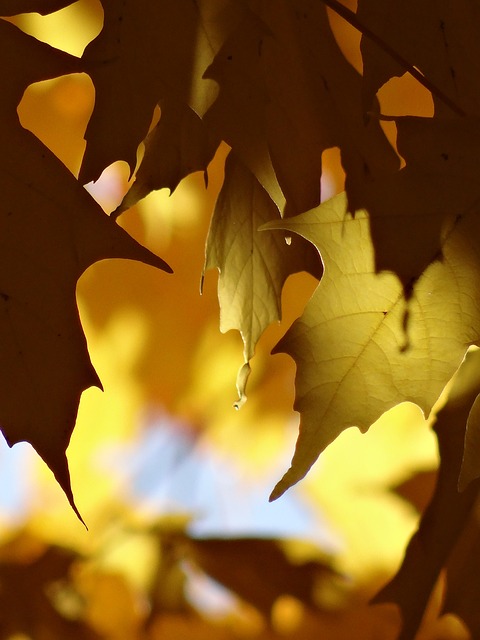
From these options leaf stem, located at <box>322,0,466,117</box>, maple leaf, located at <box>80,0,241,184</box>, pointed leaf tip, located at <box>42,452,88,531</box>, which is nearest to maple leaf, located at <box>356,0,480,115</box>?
leaf stem, located at <box>322,0,466,117</box>

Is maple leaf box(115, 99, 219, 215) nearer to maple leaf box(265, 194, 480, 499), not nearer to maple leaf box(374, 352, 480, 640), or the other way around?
maple leaf box(265, 194, 480, 499)

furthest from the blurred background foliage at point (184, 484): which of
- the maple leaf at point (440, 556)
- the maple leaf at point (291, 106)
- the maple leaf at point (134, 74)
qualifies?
the maple leaf at point (134, 74)

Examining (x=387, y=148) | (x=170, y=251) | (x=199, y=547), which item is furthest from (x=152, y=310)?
(x=387, y=148)

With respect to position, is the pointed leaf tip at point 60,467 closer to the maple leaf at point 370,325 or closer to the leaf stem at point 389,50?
the maple leaf at point 370,325

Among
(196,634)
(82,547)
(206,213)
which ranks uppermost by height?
(206,213)

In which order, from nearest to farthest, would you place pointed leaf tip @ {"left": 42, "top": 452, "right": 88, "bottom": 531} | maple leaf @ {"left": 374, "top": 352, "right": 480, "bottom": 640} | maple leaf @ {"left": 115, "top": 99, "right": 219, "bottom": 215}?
pointed leaf tip @ {"left": 42, "top": 452, "right": 88, "bottom": 531} → maple leaf @ {"left": 115, "top": 99, "right": 219, "bottom": 215} → maple leaf @ {"left": 374, "top": 352, "right": 480, "bottom": 640}

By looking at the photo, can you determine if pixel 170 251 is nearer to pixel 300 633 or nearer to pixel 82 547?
pixel 82 547
